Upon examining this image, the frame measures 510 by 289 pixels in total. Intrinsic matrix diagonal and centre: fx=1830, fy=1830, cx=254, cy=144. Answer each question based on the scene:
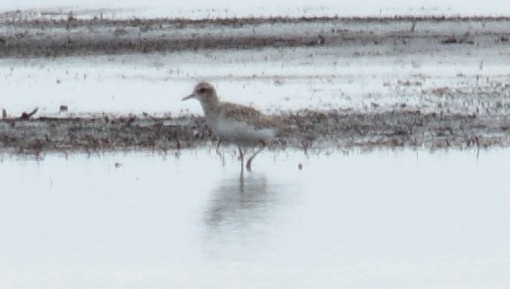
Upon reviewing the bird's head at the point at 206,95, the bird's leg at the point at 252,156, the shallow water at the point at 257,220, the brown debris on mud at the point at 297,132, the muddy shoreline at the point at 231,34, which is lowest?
the shallow water at the point at 257,220

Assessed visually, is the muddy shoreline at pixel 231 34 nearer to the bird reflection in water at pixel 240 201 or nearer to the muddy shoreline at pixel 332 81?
the muddy shoreline at pixel 332 81

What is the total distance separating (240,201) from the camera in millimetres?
12773

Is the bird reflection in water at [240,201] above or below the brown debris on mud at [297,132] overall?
below

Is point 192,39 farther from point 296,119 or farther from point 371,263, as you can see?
point 371,263

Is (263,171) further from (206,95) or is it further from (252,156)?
(206,95)

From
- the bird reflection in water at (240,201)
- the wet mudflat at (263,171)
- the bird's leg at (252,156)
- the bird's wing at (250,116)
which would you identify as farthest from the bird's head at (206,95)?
the bird reflection in water at (240,201)

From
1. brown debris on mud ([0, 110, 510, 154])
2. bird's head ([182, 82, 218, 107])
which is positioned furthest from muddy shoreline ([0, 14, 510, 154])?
bird's head ([182, 82, 218, 107])

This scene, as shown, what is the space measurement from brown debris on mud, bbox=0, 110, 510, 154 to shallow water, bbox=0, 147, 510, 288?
0.50 meters

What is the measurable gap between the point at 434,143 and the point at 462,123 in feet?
4.66

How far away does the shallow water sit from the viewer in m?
10.0

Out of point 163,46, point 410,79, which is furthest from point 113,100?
point 163,46

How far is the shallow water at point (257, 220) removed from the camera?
32.9 feet

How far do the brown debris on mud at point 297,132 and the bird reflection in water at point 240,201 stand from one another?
169 centimetres

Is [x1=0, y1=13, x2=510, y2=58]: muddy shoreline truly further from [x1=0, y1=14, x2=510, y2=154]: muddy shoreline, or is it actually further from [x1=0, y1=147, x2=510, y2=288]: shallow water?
[x1=0, y1=147, x2=510, y2=288]: shallow water
